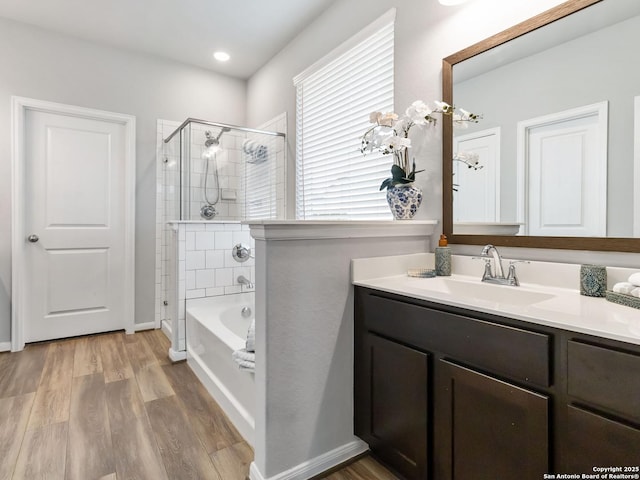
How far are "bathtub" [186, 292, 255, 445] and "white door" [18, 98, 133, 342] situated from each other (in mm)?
1161

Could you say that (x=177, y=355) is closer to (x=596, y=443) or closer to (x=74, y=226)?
(x=74, y=226)

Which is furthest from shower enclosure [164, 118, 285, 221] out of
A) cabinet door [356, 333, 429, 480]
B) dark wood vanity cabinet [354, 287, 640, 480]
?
cabinet door [356, 333, 429, 480]

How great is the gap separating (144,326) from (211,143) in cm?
193

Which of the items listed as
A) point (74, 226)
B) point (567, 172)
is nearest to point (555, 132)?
point (567, 172)

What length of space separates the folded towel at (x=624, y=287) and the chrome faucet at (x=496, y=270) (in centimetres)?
34

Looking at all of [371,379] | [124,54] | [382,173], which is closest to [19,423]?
[371,379]

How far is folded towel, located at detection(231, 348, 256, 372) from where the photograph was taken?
1.59 metres

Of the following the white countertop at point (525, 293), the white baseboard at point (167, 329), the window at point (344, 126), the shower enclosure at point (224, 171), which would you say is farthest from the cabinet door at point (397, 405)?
the white baseboard at point (167, 329)

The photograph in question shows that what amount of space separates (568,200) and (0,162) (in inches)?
154

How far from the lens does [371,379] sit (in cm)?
146

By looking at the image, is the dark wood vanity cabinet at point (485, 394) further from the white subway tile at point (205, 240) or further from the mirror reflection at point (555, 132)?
the white subway tile at point (205, 240)

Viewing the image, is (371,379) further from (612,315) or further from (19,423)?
(19,423)

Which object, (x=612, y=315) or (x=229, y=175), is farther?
(x=229, y=175)

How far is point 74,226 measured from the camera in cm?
311
